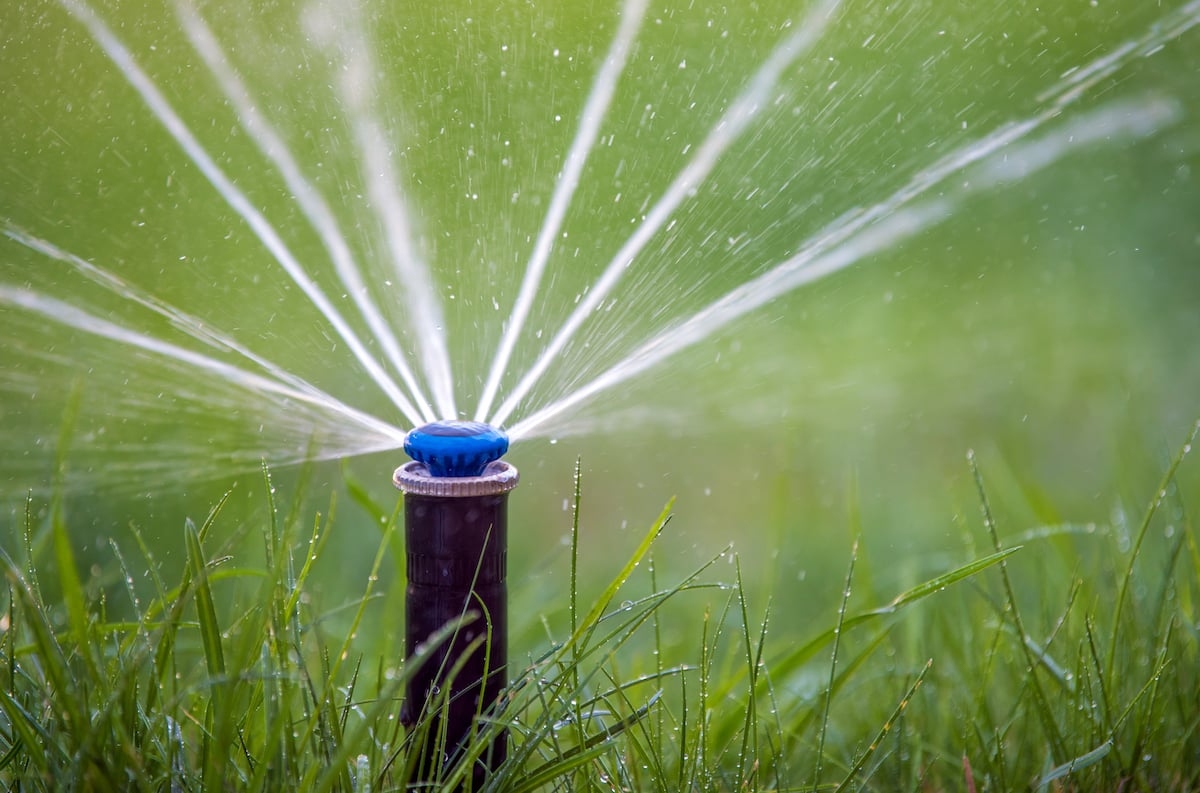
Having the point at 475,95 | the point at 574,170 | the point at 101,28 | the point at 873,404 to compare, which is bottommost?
the point at 873,404

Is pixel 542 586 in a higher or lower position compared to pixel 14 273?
lower

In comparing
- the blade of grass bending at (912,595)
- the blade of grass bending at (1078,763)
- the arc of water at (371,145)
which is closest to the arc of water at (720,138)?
the arc of water at (371,145)

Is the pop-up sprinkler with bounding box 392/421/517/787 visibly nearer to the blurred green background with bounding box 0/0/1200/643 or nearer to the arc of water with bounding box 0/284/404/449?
the blurred green background with bounding box 0/0/1200/643

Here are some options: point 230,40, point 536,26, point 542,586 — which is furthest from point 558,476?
point 230,40

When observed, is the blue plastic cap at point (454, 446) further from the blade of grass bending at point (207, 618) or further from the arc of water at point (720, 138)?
the arc of water at point (720, 138)

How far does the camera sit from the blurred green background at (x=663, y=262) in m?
3.01

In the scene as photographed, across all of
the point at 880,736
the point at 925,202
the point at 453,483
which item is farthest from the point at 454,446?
the point at 925,202

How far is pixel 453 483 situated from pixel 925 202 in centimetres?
296

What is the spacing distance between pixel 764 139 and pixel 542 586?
207cm

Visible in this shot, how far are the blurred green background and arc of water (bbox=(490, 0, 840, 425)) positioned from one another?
0.19ft

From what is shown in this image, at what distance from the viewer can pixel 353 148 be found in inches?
126

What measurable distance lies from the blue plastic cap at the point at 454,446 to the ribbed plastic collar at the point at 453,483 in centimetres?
1

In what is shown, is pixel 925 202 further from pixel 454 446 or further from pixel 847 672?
pixel 454 446

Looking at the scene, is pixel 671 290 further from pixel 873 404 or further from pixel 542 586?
pixel 542 586
